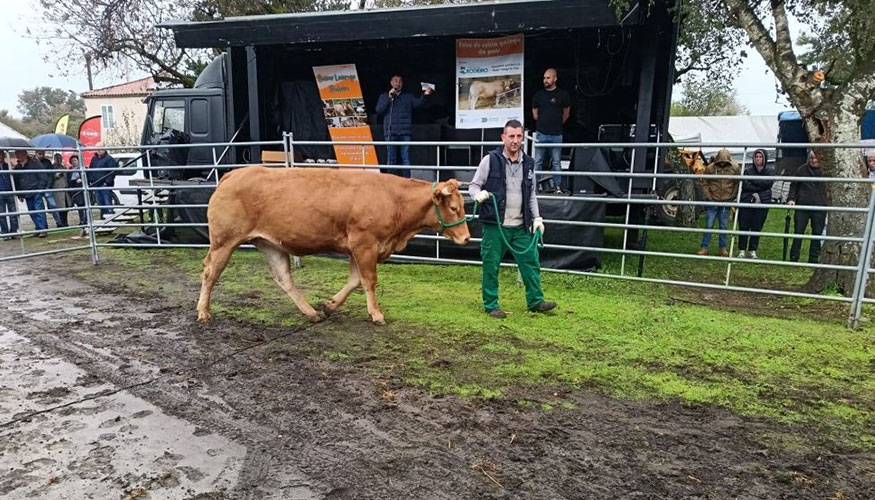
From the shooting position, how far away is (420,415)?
3209 mm

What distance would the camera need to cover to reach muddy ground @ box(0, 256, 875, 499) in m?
2.52

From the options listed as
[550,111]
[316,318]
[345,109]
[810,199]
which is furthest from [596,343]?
[345,109]

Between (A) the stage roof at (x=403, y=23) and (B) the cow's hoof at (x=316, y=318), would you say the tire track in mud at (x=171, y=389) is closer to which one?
(B) the cow's hoof at (x=316, y=318)

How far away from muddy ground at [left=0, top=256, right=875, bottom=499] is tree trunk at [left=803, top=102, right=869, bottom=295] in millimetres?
3838

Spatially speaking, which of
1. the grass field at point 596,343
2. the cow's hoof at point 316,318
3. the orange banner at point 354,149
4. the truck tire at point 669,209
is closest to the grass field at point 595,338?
the grass field at point 596,343

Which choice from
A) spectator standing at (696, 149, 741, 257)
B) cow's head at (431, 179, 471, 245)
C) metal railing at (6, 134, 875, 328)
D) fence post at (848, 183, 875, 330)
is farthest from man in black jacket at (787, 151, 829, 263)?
cow's head at (431, 179, 471, 245)

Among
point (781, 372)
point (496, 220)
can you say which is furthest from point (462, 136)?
point (781, 372)

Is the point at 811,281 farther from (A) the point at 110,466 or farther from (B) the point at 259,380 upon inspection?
(A) the point at 110,466

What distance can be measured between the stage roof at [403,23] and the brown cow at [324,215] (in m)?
3.85

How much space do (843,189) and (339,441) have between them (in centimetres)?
620

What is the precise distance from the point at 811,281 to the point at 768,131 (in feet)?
67.2

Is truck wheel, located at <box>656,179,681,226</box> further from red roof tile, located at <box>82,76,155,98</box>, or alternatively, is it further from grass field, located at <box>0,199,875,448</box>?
red roof tile, located at <box>82,76,155,98</box>

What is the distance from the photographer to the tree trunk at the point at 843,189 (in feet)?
19.2

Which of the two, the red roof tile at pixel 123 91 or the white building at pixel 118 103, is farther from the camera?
the red roof tile at pixel 123 91
